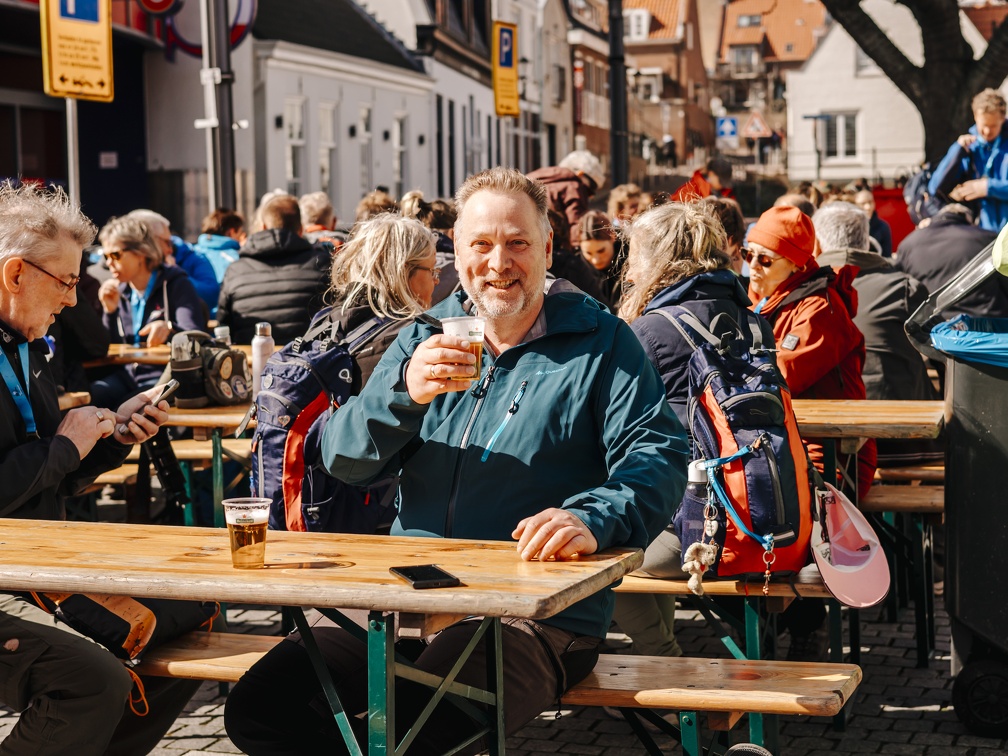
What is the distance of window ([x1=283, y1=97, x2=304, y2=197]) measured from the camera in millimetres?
23703

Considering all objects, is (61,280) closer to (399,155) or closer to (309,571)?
(309,571)

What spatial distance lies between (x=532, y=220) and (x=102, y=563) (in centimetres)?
137

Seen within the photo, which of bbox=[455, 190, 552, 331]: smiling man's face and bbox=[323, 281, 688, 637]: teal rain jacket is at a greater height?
bbox=[455, 190, 552, 331]: smiling man's face

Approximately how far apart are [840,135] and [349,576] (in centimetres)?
5980

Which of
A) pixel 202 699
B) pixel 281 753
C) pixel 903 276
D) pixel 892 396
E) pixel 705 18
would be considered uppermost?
pixel 705 18

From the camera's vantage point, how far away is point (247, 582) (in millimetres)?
2922

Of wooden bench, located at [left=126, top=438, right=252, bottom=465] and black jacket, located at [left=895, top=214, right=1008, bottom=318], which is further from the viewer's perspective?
black jacket, located at [left=895, top=214, right=1008, bottom=318]

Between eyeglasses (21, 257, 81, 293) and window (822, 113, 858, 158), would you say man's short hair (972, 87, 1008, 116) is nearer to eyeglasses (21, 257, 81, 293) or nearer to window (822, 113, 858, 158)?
eyeglasses (21, 257, 81, 293)

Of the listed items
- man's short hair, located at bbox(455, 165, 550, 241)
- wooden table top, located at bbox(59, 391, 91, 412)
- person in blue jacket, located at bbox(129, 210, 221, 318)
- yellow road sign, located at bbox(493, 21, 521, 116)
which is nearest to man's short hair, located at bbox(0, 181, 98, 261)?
man's short hair, located at bbox(455, 165, 550, 241)

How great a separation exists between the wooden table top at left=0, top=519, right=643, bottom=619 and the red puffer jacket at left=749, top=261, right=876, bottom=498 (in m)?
2.52

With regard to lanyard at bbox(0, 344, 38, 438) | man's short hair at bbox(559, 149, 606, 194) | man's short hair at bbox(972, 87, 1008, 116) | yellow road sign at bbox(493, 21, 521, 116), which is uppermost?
yellow road sign at bbox(493, 21, 521, 116)

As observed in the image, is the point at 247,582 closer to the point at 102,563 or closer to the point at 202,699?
Result: the point at 102,563

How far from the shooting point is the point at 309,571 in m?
3.02

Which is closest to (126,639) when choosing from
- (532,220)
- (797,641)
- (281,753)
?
(281,753)
